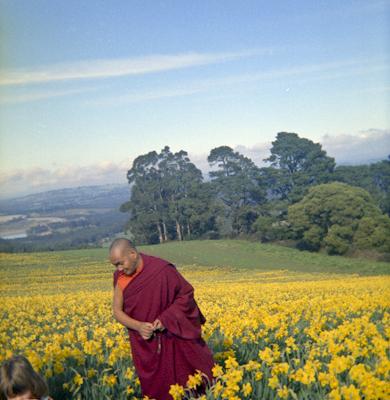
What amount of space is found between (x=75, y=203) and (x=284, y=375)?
2308 inches

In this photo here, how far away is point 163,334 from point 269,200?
57552mm

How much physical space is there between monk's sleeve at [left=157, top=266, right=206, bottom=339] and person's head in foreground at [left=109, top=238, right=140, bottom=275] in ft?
1.17

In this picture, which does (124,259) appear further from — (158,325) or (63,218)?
(63,218)

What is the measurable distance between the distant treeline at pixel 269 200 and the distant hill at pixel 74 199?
3.88m

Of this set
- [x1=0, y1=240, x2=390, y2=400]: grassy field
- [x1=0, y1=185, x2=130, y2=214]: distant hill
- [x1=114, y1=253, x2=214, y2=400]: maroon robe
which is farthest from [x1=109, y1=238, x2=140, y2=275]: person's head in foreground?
[x1=0, y1=185, x2=130, y2=214]: distant hill

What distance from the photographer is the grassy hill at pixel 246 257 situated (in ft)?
137

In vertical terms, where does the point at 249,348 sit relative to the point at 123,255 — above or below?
below

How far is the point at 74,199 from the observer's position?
63.0 metres

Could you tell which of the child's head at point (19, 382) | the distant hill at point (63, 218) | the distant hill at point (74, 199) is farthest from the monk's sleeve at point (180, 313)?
the distant hill at point (74, 199)

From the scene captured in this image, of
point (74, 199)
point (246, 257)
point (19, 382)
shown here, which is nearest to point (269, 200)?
point (246, 257)

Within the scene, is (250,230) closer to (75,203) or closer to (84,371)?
(75,203)

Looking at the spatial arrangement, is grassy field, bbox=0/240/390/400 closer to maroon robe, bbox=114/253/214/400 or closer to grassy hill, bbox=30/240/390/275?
maroon robe, bbox=114/253/214/400

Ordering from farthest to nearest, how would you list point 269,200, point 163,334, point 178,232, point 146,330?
point 269,200, point 178,232, point 163,334, point 146,330

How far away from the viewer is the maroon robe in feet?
16.2
